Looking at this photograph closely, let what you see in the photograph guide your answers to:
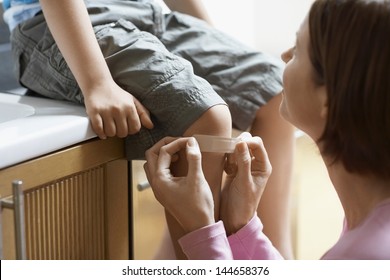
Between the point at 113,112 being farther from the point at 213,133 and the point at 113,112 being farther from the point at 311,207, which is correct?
the point at 311,207

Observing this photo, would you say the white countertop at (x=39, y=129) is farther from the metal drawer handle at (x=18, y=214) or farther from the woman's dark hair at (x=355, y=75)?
the woman's dark hair at (x=355, y=75)

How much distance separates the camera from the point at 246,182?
998mm

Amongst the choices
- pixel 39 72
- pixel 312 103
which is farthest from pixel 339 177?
pixel 39 72

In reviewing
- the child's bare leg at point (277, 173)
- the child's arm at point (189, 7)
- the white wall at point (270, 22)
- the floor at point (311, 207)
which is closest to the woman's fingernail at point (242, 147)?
the child's bare leg at point (277, 173)

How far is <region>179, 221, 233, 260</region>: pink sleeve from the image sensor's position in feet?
3.04

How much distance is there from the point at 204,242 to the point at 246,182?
11cm

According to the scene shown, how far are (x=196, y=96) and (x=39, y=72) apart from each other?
0.27 m

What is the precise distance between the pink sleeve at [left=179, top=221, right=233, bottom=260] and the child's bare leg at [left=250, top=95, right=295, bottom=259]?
37 centimetres

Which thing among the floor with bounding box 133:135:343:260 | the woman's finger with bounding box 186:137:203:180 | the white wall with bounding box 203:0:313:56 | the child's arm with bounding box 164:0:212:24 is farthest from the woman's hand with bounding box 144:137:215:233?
the white wall with bounding box 203:0:313:56

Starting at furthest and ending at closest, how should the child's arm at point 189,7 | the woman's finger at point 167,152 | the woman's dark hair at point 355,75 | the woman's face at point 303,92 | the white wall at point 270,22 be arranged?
1. the white wall at point 270,22
2. the child's arm at point 189,7
3. the woman's finger at point 167,152
4. the woman's face at point 303,92
5. the woman's dark hair at point 355,75

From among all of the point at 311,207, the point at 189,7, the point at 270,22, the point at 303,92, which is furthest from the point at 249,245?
the point at 270,22

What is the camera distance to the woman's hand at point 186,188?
0.94 m

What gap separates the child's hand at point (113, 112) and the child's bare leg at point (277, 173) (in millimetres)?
289

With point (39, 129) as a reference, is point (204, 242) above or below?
below
